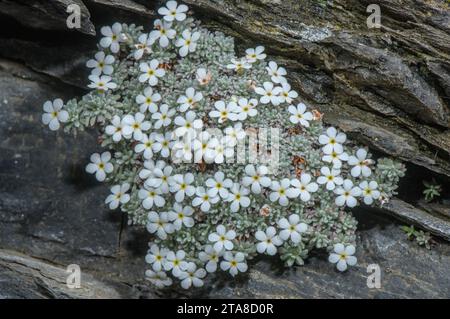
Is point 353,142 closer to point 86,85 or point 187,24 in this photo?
point 187,24

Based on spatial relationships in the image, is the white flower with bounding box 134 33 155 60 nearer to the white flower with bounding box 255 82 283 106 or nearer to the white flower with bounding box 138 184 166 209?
the white flower with bounding box 255 82 283 106

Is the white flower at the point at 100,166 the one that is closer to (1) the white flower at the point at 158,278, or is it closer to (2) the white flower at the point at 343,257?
(1) the white flower at the point at 158,278

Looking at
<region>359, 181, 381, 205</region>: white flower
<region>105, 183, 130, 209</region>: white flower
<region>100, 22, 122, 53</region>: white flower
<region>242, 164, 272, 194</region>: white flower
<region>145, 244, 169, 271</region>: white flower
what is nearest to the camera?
<region>242, 164, 272, 194</region>: white flower

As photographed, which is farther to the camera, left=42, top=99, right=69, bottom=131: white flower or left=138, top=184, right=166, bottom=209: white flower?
left=42, top=99, right=69, bottom=131: white flower

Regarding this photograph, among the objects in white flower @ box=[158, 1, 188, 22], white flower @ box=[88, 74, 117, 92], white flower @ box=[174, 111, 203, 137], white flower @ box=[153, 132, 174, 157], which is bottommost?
white flower @ box=[153, 132, 174, 157]

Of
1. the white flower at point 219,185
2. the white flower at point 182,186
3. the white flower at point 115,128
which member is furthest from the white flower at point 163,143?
the white flower at point 219,185

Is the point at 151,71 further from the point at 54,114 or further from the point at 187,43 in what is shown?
the point at 54,114

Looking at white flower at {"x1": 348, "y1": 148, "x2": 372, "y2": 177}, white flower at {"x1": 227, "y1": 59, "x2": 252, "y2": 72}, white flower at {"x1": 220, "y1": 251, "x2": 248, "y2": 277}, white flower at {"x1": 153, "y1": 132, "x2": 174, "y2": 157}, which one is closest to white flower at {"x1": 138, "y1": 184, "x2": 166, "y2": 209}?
white flower at {"x1": 153, "y1": 132, "x2": 174, "y2": 157}
